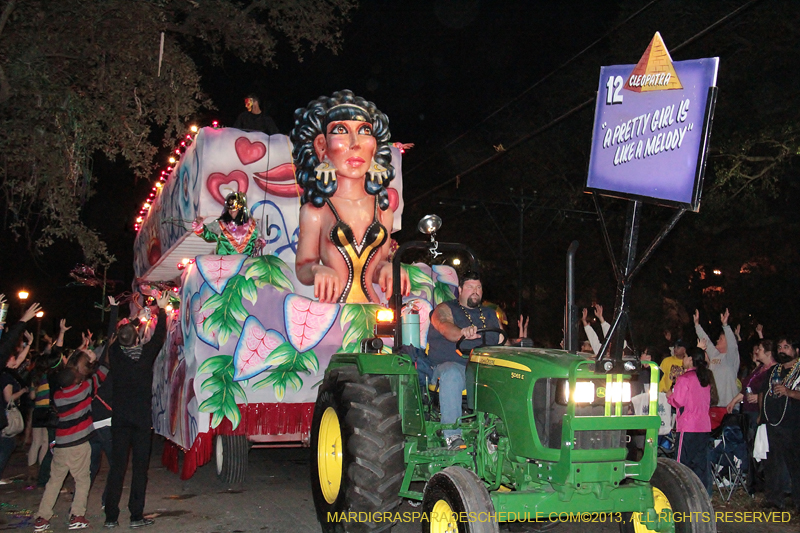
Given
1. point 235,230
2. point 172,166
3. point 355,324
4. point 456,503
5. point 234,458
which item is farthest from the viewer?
point 172,166

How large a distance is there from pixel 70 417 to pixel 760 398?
746 centimetres

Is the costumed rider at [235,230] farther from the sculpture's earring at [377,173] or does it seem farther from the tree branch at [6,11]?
the tree branch at [6,11]

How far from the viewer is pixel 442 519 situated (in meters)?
4.80

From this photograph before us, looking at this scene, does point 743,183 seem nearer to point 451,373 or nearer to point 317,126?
point 317,126

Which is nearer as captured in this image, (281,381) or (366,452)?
(366,452)

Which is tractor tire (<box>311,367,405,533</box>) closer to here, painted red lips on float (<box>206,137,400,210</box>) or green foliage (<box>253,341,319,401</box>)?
green foliage (<box>253,341,319,401</box>)

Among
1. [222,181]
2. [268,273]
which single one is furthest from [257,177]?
[268,273]

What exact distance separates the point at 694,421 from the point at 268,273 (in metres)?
5.28

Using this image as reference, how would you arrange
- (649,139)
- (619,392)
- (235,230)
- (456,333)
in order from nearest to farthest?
(619,392), (649,139), (456,333), (235,230)

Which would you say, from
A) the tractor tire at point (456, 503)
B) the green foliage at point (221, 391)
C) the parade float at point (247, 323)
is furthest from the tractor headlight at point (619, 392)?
the green foliage at point (221, 391)

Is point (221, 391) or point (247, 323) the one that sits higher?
point (247, 323)

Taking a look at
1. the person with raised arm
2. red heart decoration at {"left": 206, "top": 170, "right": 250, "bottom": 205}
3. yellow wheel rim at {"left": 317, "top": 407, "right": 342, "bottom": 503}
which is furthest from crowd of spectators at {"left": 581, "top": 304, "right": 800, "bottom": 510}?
red heart decoration at {"left": 206, "top": 170, "right": 250, "bottom": 205}

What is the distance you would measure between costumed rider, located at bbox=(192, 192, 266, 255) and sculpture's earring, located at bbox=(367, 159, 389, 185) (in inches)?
65.7

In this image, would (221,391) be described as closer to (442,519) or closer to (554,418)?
(442,519)
